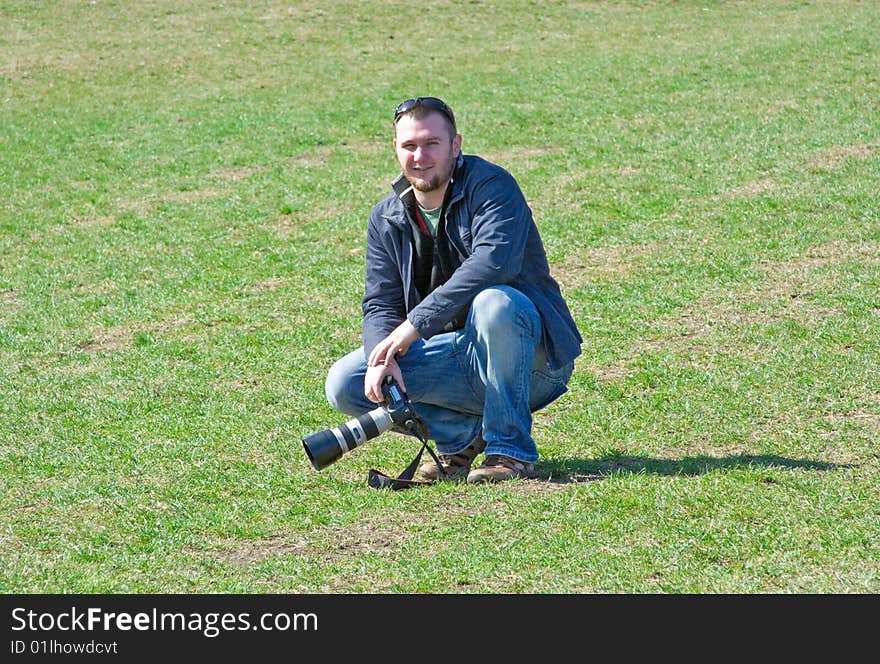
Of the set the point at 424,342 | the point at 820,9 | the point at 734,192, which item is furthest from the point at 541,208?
the point at 820,9

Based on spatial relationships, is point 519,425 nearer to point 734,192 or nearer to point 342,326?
point 342,326

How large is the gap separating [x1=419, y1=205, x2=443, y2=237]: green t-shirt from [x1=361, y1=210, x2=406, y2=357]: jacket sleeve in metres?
0.18

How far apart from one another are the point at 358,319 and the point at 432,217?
316cm

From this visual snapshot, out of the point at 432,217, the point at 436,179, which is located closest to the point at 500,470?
the point at 432,217

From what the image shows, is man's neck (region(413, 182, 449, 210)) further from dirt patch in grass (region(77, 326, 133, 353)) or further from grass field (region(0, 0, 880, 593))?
dirt patch in grass (region(77, 326, 133, 353))

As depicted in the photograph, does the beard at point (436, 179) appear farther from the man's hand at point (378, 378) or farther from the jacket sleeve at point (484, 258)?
the man's hand at point (378, 378)

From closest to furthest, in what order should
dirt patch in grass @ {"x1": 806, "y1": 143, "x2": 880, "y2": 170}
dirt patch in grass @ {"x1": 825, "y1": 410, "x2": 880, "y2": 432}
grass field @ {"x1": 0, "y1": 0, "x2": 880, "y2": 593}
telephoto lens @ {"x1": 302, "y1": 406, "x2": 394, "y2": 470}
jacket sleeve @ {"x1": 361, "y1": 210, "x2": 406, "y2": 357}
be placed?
grass field @ {"x1": 0, "y1": 0, "x2": 880, "y2": 593} → telephoto lens @ {"x1": 302, "y1": 406, "x2": 394, "y2": 470} → jacket sleeve @ {"x1": 361, "y1": 210, "x2": 406, "y2": 357} → dirt patch in grass @ {"x1": 825, "y1": 410, "x2": 880, "y2": 432} → dirt patch in grass @ {"x1": 806, "y1": 143, "x2": 880, "y2": 170}

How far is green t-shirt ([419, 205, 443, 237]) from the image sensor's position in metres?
5.36

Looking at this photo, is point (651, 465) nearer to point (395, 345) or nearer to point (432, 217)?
point (395, 345)

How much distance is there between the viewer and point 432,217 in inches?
212

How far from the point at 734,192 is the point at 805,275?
2.92m

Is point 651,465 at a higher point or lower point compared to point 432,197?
lower

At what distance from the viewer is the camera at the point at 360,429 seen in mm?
5137

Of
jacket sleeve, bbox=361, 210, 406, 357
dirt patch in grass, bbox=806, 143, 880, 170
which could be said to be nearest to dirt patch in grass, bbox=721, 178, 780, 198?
dirt patch in grass, bbox=806, 143, 880, 170
